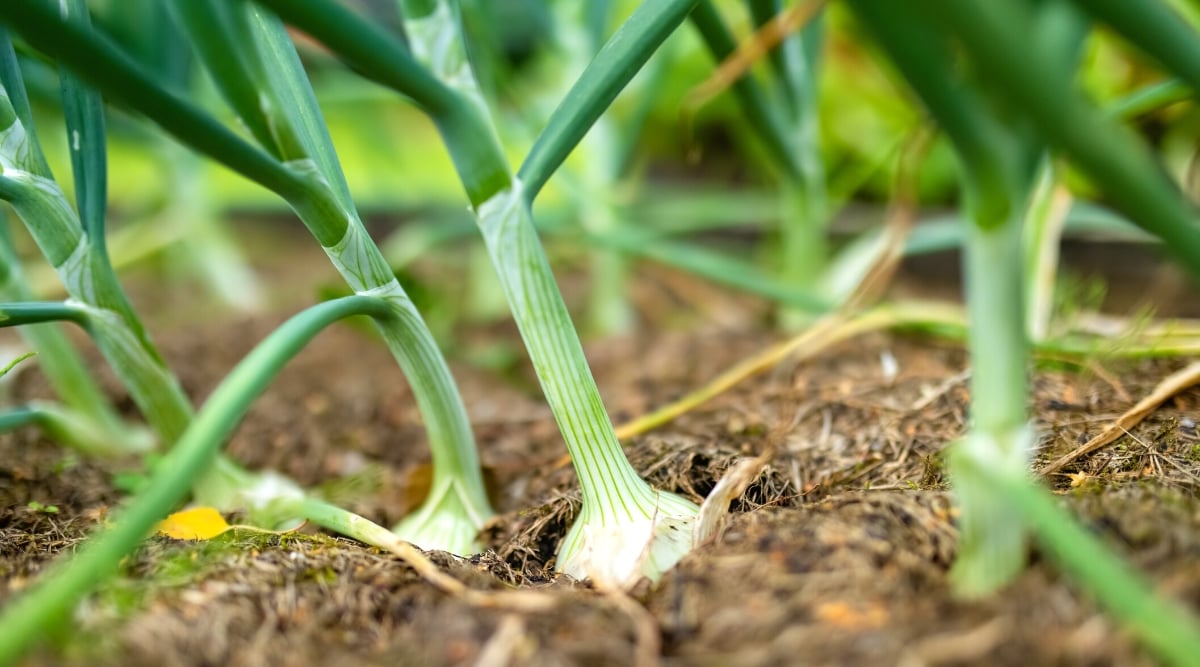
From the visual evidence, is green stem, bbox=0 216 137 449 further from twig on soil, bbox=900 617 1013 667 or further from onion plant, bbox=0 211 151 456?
twig on soil, bbox=900 617 1013 667

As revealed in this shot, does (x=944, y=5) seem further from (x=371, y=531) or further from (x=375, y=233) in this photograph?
(x=375, y=233)

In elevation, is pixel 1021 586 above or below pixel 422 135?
below

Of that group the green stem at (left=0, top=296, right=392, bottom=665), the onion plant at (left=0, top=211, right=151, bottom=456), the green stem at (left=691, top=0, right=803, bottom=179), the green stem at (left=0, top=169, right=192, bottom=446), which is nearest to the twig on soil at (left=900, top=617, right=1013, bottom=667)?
the green stem at (left=0, top=296, right=392, bottom=665)

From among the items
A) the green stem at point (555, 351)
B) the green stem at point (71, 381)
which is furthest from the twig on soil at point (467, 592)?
the green stem at point (71, 381)

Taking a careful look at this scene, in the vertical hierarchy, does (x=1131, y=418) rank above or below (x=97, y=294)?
below

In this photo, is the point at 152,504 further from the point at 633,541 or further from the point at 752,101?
the point at 752,101

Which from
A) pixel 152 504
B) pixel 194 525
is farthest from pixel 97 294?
pixel 152 504

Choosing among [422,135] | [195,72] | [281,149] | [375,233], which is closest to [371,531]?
[281,149]
